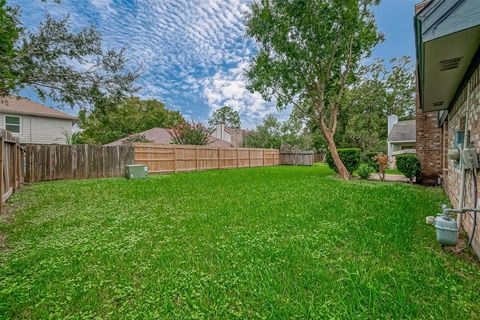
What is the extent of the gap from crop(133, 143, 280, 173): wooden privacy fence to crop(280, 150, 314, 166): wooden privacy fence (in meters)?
4.00

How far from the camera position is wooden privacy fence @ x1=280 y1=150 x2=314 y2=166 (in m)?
23.0

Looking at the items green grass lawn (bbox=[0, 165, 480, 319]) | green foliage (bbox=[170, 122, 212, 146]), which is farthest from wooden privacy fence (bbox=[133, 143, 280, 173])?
green grass lawn (bbox=[0, 165, 480, 319])

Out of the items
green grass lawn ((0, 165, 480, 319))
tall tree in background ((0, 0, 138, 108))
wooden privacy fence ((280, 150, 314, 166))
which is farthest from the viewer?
wooden privacy fence ((280, 150, 314, 166))

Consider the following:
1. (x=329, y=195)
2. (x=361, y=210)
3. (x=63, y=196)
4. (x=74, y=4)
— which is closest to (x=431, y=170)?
(x=329, y=195)

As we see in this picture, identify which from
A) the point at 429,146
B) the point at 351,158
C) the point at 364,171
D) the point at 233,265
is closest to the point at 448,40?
the point at 233,265

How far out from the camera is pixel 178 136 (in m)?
16.4

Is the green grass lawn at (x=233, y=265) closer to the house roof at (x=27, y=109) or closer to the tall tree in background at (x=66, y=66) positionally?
the tall tree in background at (x=66, y=66)

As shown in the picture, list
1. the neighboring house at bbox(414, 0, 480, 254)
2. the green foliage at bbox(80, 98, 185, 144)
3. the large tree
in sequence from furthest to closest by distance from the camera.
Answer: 1. the green foliage at bbox(80, 98, 185, 144)
2. the large tree
3. the neighboring house at bbox(414, 0, 480, 254)

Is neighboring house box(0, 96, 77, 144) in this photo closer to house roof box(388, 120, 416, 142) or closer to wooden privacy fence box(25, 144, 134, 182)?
wooden privacy fence box(25, 144, 134, 182)

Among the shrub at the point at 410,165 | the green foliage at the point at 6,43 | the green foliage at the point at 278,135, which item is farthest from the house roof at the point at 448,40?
the green foliage at the point at 278,135

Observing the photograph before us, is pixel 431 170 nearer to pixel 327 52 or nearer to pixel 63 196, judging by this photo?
pixel 327 52

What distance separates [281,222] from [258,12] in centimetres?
1031

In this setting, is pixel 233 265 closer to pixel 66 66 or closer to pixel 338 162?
pixel 66 66

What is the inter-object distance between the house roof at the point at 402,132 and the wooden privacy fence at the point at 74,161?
2008 cm
